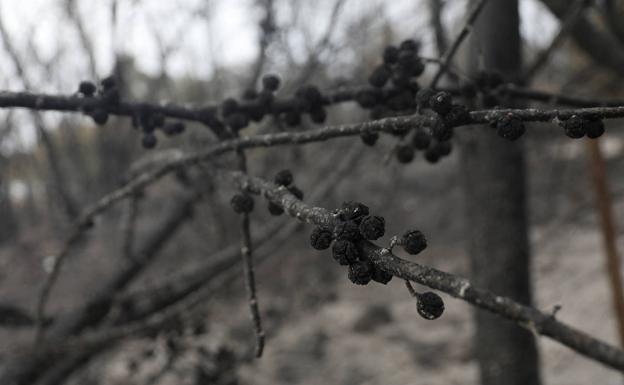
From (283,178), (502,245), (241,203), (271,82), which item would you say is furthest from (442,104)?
(502,245)

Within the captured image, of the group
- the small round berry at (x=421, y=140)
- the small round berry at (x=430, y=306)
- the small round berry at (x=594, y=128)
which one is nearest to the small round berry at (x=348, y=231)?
the small round berry at (x=430, y=306)

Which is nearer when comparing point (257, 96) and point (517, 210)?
point (257, 96)

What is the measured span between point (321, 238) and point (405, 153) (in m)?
0.65

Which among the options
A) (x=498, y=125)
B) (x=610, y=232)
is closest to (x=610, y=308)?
(x=610, y=232)

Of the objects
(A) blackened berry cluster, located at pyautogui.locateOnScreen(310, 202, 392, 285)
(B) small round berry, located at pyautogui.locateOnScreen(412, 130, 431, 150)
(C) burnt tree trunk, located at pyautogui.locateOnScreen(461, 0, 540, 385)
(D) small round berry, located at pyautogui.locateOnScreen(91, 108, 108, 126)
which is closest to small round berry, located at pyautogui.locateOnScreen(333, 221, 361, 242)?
(A) blackened berry cluster, located at pyautogui.locateOnScreen(310, 202, 392, 285)

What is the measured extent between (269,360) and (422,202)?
6837 mm

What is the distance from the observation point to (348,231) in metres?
0.77

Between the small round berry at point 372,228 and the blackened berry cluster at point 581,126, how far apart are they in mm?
286

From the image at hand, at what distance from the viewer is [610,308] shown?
595 cm

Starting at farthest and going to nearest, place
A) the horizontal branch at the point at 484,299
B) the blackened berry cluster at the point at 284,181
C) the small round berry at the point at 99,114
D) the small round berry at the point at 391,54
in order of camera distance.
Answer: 1. the small round berry at the point at 391,54
2. the small round berry at the point at 99,114
3. the blackened berry cluster at the point at 284,181
4. the horizontal branch at the point at 484,299

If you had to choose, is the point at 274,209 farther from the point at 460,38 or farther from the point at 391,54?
the point at 460,38

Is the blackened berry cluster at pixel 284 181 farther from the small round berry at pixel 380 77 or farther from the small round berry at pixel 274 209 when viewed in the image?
the small round berry at pixel 380 77

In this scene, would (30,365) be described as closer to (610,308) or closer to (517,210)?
(517,210)

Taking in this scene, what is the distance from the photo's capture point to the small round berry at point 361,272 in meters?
0.75
